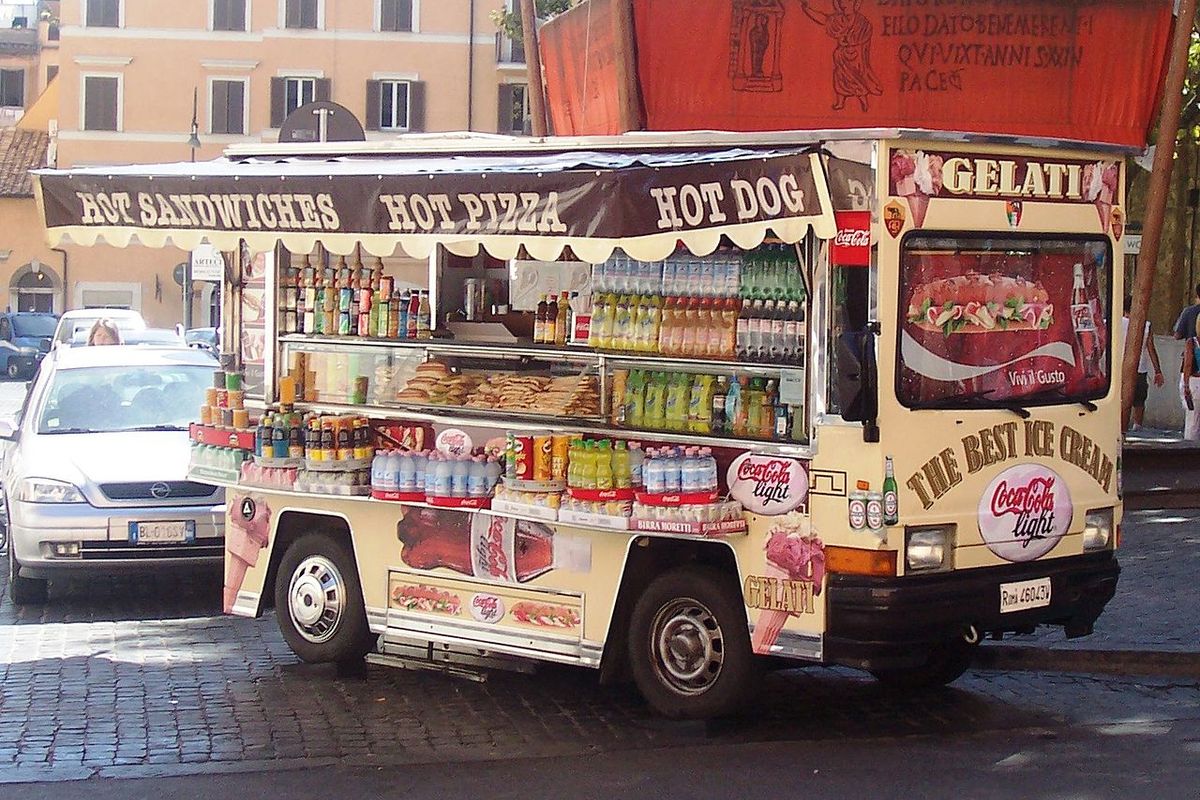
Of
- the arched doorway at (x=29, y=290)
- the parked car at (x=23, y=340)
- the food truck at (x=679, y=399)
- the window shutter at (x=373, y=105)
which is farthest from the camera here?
the arched doorway at (x=29, y=290)

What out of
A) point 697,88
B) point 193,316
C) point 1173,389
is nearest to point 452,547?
point 697,88

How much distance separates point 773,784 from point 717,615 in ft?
3.27

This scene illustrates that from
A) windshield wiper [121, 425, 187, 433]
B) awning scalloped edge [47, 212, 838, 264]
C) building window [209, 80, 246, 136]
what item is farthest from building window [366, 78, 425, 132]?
awning scalloped edge [47, 212, 838, 264]

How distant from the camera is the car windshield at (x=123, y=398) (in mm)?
12555

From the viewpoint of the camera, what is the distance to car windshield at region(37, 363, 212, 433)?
12.6 m

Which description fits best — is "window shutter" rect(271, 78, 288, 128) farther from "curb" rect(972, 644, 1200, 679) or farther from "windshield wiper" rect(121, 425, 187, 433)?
"curb" rect(972, 644, 1200, 679)

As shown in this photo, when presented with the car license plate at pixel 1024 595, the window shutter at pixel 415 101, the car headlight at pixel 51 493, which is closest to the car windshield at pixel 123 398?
the car headlight at pixel 51 493

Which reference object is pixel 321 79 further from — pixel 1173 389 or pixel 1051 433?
pixel 1051 433

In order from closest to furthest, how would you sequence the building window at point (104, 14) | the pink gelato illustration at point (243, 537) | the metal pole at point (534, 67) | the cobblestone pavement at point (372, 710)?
the cobblestone pavement at point (372, 710)
the pink gelato illustration at point (243, 537)
the metal pole at point (534, 67)
the building window at point (104, 14)

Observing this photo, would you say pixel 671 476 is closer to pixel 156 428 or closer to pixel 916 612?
pixel 916 612

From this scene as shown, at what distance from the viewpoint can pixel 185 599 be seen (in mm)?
12102

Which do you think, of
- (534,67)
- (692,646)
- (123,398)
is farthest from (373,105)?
(692,646)

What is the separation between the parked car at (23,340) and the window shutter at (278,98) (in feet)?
31.1

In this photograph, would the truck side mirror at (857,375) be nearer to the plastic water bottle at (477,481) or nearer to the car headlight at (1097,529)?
the car headlight at (1097,529)
